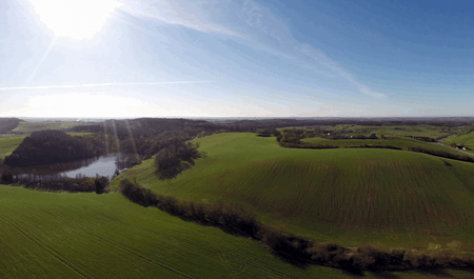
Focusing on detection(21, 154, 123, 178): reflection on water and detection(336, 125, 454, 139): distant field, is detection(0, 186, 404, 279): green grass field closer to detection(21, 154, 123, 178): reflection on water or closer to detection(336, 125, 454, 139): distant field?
detection(21, 154, 123, 178): reflection on water

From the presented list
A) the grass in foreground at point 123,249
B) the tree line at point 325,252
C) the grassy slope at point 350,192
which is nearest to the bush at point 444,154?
the grassy slope at point 350,192

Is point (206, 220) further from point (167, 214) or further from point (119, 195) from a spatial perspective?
point (119, 195)

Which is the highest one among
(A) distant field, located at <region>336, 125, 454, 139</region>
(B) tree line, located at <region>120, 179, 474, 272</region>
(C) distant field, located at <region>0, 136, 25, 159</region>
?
(A) distant field, located at <region>336, 125, 454, 139</region>

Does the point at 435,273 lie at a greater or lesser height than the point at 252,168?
lesser

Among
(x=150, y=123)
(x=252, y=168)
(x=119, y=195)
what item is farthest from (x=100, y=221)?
(x=150, y=123)

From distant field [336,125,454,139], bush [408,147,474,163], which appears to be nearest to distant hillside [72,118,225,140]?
distant field [336,125,454,139]

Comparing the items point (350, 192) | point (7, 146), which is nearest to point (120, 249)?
point (350, 192)

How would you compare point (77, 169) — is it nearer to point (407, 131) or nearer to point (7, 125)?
point (7, 125)
